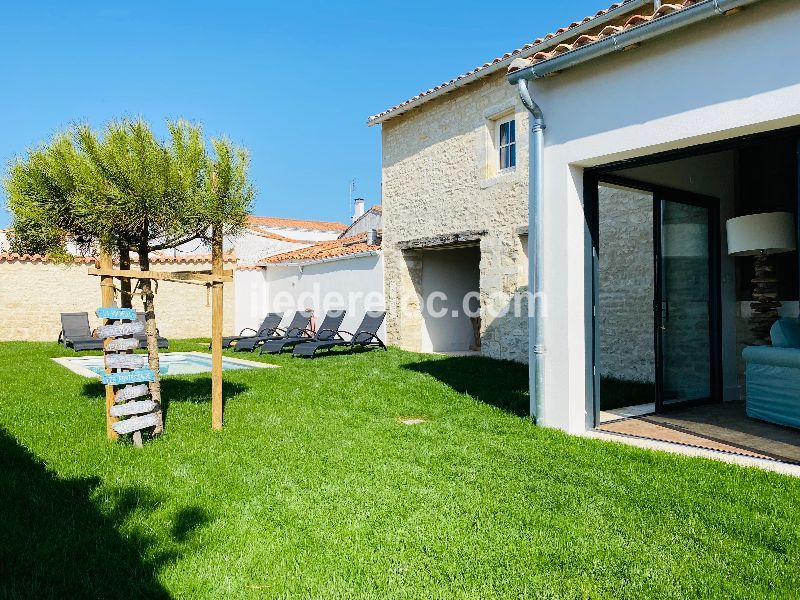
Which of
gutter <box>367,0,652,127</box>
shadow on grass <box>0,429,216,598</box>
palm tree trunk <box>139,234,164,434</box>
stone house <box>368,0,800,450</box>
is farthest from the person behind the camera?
gutter <box>367,0,652,127</box>

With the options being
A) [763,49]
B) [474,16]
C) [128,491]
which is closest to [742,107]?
[763,49]

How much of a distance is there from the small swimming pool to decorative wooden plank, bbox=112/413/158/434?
15.9 ft

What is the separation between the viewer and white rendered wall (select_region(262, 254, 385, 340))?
1536 cm

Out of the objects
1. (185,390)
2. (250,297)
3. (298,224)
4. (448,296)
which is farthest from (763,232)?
(298,224)

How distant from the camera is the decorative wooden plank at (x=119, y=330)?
5.17m

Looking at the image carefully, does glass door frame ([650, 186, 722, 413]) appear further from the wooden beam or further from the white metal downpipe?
the wooden beam

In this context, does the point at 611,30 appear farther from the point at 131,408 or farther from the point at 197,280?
the point at 131,408

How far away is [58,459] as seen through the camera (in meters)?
4.71

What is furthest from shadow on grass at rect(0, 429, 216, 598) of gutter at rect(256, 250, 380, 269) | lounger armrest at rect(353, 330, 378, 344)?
gutter at rect(256, 250, 380, 269)

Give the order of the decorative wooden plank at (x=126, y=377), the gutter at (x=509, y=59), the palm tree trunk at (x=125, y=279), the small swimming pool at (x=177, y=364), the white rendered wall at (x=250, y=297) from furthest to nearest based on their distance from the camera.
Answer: the white rendered wall at (x=250, y=297) → the small swimming pool at (x=177, y=364) → the gutter at (x=509, y=59) → the palm tree trunk at (x=125, y=279) → the decorative wooden plank at (x=126, y=377)

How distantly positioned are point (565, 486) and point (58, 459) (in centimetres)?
400

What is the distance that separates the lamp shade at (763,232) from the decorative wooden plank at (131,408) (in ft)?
21.4

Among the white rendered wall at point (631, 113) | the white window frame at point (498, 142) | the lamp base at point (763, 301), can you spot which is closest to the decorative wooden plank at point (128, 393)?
the white rendered wall at point (631, 113)

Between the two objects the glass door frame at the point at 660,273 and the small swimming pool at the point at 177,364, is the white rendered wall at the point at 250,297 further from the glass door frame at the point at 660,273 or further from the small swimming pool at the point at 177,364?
the glass door frame at the point at 660,273
